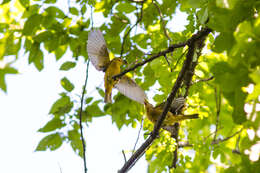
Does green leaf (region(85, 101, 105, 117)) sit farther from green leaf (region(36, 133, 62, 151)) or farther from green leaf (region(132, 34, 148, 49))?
green leaf (region(132, 34, 148, 49))

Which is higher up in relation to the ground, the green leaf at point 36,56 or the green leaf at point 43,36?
the green leaf at point 43,36

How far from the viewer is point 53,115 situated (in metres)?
3.68

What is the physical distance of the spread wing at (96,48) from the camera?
3.29 metres

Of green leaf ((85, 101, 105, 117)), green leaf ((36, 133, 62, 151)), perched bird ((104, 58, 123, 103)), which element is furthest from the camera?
green leaf ((85, 101, 105, 117))

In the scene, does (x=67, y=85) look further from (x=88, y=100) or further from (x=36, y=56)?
(x=36, y=56)

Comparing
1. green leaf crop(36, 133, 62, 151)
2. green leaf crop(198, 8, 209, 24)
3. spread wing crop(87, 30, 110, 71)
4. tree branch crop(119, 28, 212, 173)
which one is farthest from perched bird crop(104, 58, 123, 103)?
green leaf crop(198, 8, 209, 24)

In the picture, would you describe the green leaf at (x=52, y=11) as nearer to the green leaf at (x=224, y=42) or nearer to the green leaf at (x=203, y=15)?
the green leaf at (x=203, y=15)

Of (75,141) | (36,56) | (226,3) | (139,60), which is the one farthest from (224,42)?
(36,56)

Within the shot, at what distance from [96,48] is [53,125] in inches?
42.0

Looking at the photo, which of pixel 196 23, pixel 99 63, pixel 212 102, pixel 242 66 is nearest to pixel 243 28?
pixel 242 66

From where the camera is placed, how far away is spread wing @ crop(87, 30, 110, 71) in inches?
130

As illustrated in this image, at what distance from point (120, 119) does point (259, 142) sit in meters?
2.91

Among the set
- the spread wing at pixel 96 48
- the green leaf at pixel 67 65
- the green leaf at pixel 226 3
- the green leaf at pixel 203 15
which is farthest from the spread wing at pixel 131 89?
the green leaf at pixel 226 3

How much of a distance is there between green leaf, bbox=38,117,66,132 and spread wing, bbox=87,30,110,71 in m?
0.81
